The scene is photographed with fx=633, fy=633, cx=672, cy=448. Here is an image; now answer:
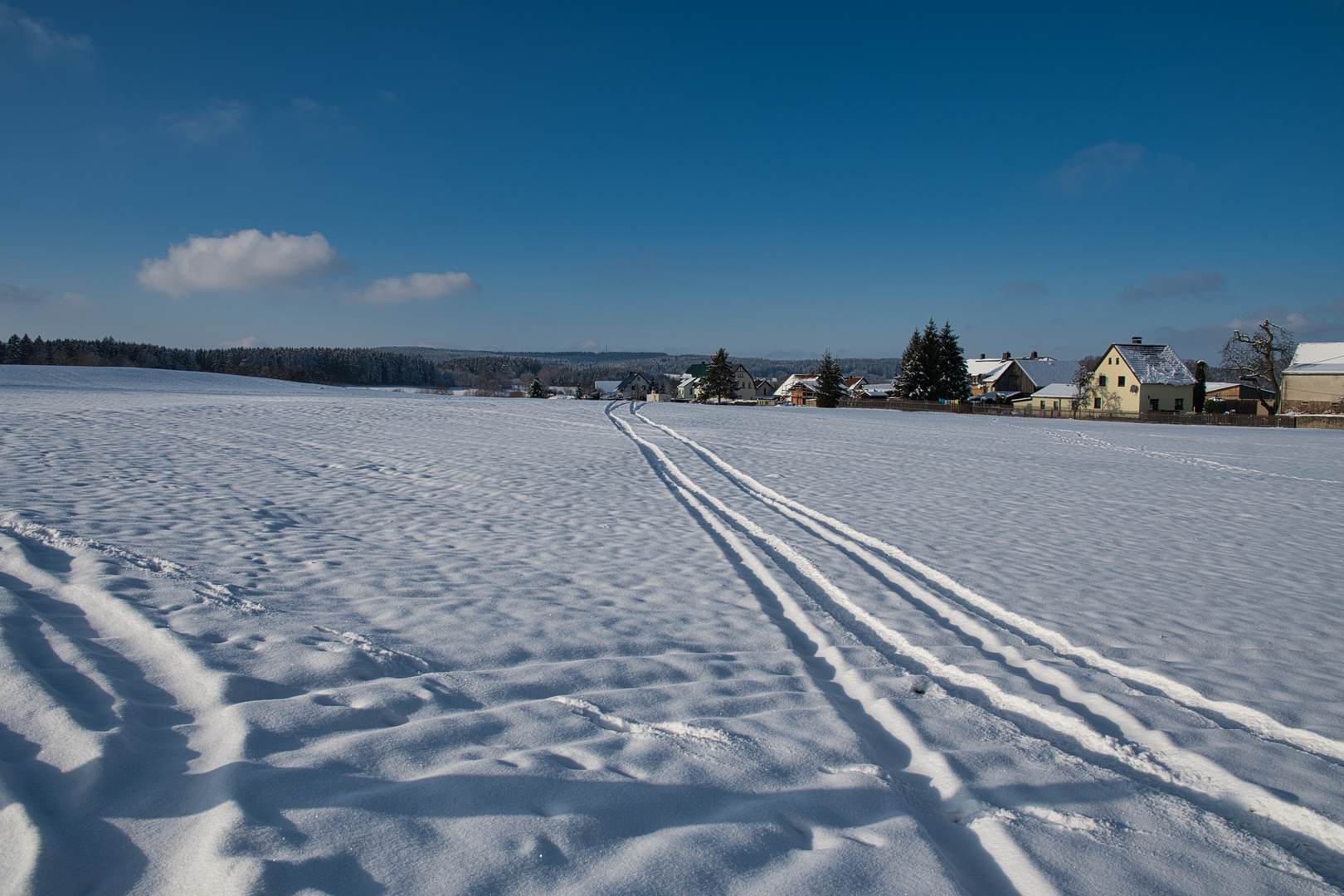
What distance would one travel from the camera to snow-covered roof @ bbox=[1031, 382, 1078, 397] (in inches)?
2392

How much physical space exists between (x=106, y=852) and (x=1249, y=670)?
7.09 m

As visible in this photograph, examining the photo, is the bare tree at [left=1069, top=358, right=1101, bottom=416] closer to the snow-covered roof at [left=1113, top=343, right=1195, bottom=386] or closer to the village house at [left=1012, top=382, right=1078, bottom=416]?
the village house at [left=1012, top=382, right=1078, bottom=416]

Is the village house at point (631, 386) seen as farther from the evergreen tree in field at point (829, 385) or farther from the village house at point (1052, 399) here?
the village house at point (1052, 399)

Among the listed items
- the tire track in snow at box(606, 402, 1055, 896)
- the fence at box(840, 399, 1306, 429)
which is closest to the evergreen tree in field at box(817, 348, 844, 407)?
the fence at box(840, 399, 1306, 429)

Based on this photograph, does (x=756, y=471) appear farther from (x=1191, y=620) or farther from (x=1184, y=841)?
(x=1184, y=841)

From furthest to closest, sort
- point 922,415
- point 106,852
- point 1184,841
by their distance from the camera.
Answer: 1. point 922,415
2. point 1184,841
3. point 106,852

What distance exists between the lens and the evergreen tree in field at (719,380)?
232ft

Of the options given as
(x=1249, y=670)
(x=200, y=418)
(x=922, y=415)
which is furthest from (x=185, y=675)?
(x=922, y=415)

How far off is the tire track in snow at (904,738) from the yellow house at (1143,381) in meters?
55.8

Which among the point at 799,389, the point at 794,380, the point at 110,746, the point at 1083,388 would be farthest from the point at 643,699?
the point at 794,380

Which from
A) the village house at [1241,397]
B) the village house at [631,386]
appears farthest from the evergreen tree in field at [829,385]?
the village house at [631,386]

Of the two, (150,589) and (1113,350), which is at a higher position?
(1113,350)

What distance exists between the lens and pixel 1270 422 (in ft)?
126

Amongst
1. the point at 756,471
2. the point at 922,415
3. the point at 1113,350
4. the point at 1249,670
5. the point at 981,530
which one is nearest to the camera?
the point at 1249,670
